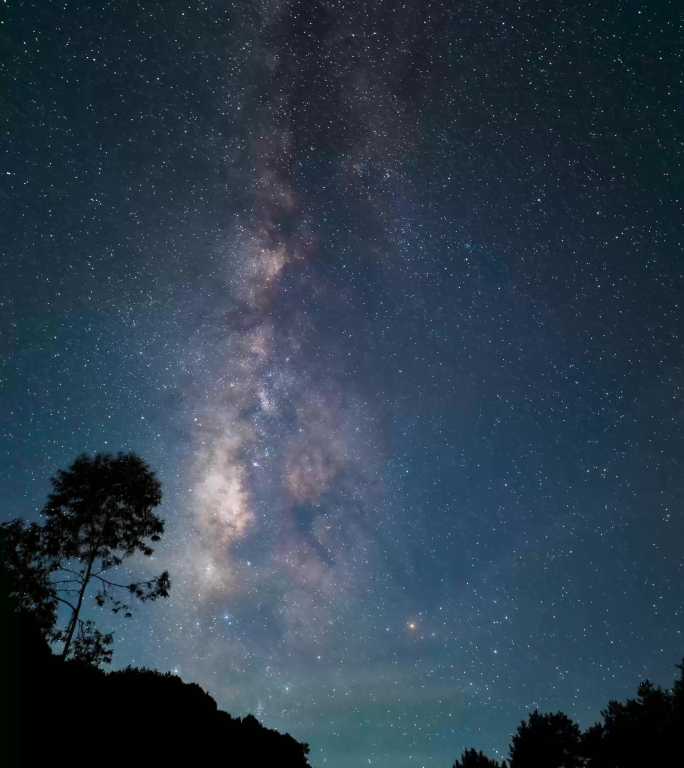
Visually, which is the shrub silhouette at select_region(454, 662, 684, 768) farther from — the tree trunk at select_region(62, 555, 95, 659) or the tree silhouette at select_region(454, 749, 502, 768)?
the tree trunk at select_region(62, 555, 95, 659)

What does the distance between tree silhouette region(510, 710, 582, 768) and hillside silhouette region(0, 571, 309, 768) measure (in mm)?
18146

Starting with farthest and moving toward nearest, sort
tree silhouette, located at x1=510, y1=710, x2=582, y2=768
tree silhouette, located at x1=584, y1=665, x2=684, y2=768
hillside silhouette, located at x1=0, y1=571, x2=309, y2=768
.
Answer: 1. tree silhouette, located at x1=510, y1=710, x2=582, y2=768
2. tree silhouette, located at x1=584, y1=665, x2=684, y2=768
3. hillside silhouette, located at x1=0, y1=571, x2=309, y2=768

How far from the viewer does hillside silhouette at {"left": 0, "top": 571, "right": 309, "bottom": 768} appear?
50.9 feet

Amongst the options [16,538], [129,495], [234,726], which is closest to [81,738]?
[234,726]

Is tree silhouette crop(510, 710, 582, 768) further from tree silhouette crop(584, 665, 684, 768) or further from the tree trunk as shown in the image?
the tree trunk

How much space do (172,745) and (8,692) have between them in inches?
236

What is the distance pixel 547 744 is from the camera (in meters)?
31.9

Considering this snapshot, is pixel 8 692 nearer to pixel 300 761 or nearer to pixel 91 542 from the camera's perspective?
pixel 91 542

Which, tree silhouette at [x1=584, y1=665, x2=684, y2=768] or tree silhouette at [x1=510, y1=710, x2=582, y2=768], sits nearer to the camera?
tree silhouette at [x1=584, y1=665, x2=684, y2=768]

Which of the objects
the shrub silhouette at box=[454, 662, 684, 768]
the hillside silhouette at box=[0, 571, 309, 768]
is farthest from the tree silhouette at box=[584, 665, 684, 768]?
the hillside silhouette at box=[0, 571, 309, 768]

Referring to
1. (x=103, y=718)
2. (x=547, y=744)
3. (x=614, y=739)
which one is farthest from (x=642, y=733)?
(x=103, y=718)

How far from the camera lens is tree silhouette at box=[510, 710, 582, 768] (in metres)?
31.5

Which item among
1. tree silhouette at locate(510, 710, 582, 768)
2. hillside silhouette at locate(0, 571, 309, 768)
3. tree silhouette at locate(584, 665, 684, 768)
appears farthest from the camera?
tree silhouette at locate(510, 710, 582, 768)

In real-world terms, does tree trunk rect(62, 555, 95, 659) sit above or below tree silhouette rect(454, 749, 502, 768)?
above
